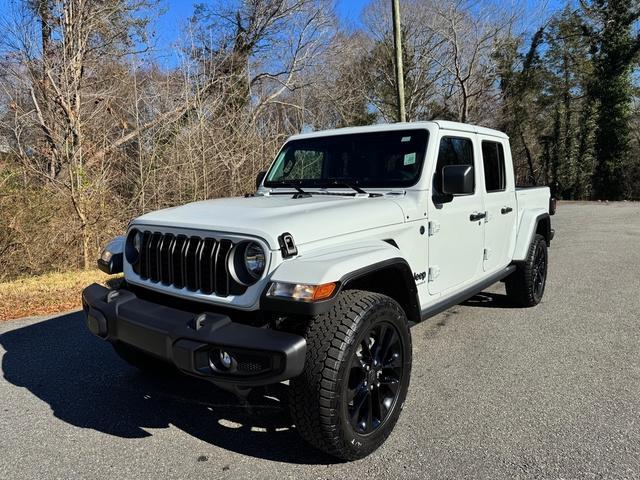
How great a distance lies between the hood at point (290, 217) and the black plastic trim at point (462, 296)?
74 cm

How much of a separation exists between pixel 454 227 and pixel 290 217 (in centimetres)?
167

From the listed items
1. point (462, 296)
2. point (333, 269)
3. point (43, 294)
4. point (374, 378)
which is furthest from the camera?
point (43, 294)

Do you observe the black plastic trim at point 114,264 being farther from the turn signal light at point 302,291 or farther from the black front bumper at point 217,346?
the turn signal light at point 302,291

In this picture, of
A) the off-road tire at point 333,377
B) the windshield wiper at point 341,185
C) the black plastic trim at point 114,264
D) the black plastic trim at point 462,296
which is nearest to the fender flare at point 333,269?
the off-road tire at point 333,377

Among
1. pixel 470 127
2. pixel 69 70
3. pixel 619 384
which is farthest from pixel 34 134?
pixel 619 384

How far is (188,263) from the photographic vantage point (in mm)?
2926

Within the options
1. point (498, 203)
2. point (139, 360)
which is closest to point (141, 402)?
point (139, 360)

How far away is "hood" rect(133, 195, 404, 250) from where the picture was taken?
A: 8.94ft

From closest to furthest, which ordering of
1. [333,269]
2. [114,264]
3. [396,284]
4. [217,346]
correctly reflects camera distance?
[217,346] → [333,269] → [396,284] → [114,264]

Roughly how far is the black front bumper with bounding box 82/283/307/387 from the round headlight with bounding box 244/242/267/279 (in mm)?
290

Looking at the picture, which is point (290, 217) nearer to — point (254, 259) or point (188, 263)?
point (254, 259)

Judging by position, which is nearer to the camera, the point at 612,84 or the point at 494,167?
the point at 494,167

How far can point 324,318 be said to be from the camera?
255 cm

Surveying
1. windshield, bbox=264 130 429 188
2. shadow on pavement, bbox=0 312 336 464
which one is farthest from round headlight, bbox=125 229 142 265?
windshield, bbox=264 130 429 188
